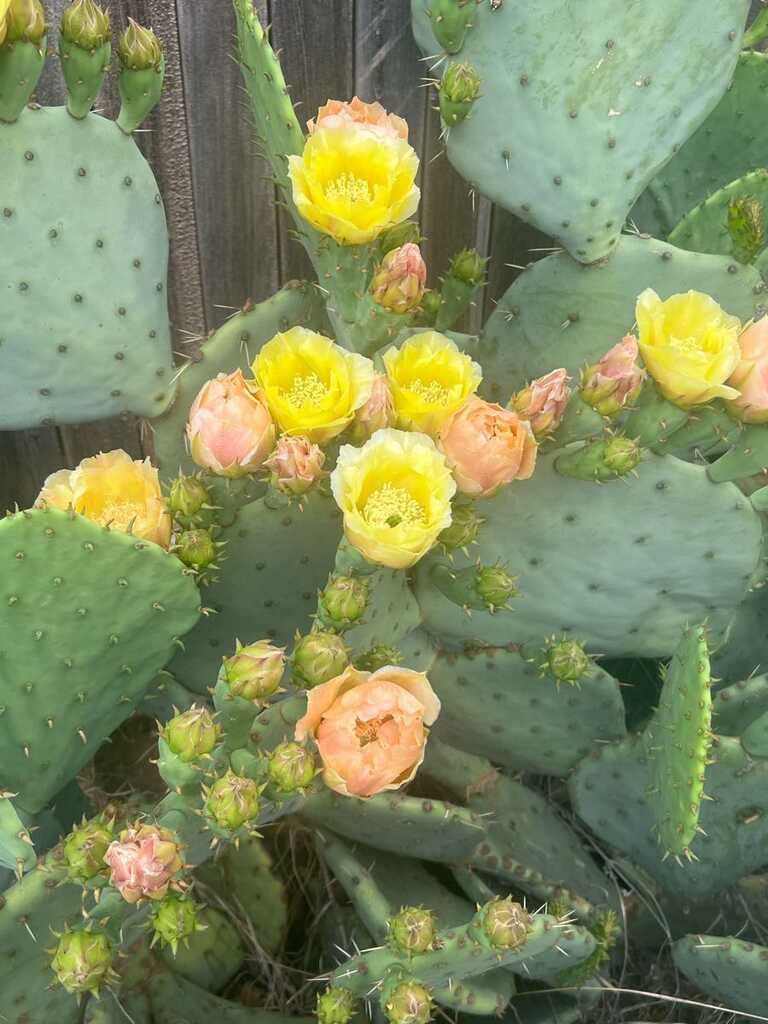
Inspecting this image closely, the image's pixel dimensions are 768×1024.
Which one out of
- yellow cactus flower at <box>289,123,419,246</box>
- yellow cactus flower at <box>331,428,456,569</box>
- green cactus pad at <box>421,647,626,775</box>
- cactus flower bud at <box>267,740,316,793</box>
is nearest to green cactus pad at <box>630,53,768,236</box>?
yellow cactus flower at <box>289,123,419,246</box>

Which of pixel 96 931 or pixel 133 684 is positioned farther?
pixel 133 684

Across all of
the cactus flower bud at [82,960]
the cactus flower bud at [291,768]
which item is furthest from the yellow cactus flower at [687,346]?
the cactus flower bud at [82,960]

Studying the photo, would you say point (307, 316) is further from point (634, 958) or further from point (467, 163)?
point (634, 958)

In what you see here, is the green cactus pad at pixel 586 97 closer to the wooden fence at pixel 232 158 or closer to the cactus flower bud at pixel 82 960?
the wooden fence at pixel 232 158

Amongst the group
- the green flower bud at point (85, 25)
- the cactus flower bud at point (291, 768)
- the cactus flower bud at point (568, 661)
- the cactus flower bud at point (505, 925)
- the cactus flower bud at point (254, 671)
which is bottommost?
the cactus flower bud at point (505, 925)

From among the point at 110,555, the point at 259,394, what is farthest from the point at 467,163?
the point at 110,555

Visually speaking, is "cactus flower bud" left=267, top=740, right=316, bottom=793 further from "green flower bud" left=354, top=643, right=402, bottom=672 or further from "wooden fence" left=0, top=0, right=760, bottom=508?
"wooden fence" left=0, top=0, right=760, bottom=508
